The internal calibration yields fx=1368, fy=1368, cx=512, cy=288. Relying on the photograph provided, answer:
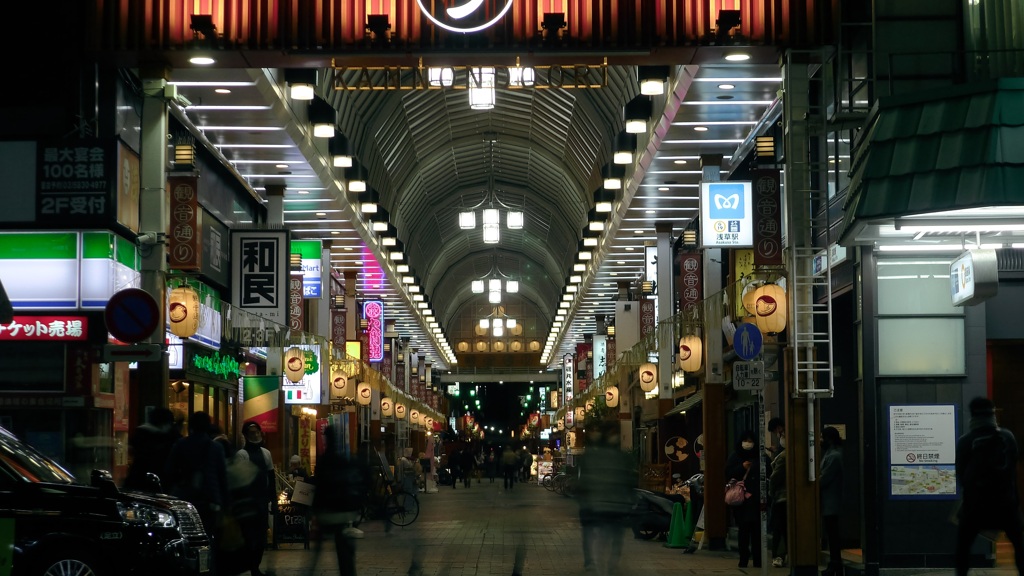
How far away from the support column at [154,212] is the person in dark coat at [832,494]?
715cm

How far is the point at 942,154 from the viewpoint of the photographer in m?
11.7

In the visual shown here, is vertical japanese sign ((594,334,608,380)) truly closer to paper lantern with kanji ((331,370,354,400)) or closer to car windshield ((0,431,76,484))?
paper lantern with kanji ((331,370,354,400))

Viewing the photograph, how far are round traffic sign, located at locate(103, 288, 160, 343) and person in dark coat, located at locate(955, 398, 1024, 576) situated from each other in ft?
25.2

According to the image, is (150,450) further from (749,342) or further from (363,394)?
(363,394)

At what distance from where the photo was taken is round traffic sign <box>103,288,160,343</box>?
13414 millimetres

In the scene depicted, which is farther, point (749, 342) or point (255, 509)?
point (749, 342)

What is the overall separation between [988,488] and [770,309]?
5778 millimetres

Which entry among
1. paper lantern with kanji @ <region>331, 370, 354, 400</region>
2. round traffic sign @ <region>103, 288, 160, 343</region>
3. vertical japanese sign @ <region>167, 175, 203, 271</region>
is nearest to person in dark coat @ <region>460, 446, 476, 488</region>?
paper lantern with kanji @ <region>331, 370, 354, 400</region>

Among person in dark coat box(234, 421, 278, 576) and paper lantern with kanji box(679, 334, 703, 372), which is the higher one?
paper lantern with kanji box(679, 334, 703, 372)

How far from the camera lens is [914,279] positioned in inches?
575

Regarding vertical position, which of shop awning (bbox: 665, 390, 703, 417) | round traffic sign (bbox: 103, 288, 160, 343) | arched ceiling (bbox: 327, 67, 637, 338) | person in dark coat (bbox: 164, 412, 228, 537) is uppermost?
arched ceiling (bbox: 327, 67, 637, 338)

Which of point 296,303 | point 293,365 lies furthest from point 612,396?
point 293,365

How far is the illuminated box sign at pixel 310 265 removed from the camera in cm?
2636

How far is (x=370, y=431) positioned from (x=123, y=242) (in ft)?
79.7
